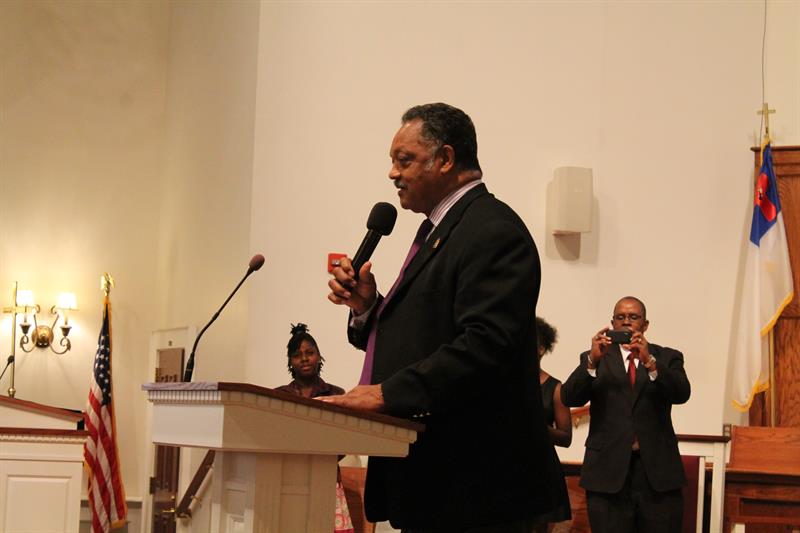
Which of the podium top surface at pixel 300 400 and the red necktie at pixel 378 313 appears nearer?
the podium top surface at pixel 300 400

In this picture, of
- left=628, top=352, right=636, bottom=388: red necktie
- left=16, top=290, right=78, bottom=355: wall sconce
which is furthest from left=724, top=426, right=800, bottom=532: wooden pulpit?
left=16, top=290, right=78, bottom=355: wall sconce

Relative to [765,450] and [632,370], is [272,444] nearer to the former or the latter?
[632,370]

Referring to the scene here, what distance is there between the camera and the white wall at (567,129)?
8000 mm

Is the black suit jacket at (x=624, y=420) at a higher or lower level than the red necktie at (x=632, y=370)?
lower

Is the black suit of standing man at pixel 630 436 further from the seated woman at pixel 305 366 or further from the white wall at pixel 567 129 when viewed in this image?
the white wall at pixel 567 129

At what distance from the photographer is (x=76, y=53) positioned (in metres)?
11.0

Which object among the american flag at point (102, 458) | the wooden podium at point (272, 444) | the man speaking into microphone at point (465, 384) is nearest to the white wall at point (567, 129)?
the american flag at point (102, 458)

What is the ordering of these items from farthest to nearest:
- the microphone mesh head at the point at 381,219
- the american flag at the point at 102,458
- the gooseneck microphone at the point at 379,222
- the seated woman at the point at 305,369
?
the american flag at the point at 102,458 < the seated woman at the point at 305,369 < the microphone mesh head at the point at 381,219 < the gooseneck microphone at the point at 379,222

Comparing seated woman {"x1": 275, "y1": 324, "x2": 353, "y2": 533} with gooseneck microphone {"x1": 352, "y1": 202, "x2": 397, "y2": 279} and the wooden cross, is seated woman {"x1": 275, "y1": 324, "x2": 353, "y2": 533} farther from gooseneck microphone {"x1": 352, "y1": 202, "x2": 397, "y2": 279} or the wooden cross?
the wooden cross

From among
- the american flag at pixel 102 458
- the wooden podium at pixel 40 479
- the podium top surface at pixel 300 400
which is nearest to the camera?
the podium top surface at pixel 300 400

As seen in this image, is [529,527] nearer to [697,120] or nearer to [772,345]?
[772,345]

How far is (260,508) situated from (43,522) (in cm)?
533

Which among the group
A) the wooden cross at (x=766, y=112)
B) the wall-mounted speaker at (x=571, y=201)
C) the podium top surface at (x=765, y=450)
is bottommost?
the podium top surface at (x=765, y=450)

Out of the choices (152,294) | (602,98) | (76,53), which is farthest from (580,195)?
(76,53)
